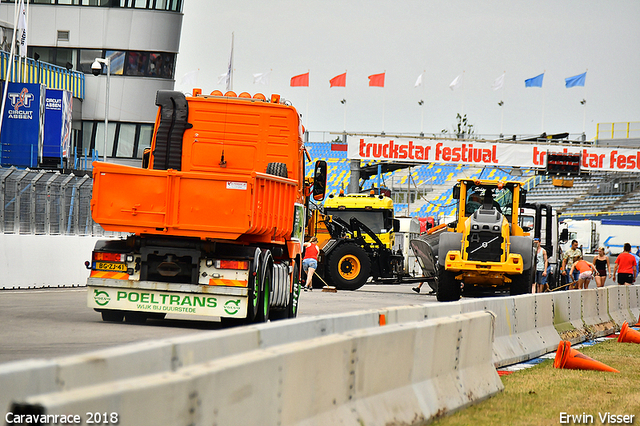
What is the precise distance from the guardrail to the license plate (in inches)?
192

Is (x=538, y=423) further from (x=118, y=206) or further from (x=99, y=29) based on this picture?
(x=99, y=29)

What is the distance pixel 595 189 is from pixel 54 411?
2774 inches

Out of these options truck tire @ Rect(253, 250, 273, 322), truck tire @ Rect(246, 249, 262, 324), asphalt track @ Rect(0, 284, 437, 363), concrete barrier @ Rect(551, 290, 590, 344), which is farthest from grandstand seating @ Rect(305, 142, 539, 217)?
truck tire @ Rect(246, 249, 262, 324)

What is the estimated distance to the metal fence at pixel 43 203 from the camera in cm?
1947

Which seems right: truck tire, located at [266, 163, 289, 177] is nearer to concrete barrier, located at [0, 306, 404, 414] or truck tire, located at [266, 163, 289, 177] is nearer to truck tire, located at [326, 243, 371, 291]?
concrete barrier, located at [0, 306, 404, 414]

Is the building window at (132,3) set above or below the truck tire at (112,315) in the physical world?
above

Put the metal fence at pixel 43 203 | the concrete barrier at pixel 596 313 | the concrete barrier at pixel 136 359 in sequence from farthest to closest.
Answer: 1. the metal fence at pixel 43 203
2. the concrete barrier at pixel 596 313
3. the concrete barrier at pixel 136 359

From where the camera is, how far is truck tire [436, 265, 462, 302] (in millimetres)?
20688

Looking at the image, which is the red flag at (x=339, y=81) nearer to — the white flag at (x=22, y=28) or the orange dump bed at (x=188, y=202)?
the white flag at (x=22, y=28)

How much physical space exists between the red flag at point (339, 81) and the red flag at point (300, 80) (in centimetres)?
185

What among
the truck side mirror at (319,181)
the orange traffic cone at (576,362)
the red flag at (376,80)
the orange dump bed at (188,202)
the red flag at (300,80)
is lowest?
the orange traffic cone at (576,362)

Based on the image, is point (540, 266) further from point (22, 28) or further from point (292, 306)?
point (22, 28)

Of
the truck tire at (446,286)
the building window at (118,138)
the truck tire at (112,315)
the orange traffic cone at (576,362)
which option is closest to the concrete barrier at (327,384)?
the orange traffic cone at (576,362)

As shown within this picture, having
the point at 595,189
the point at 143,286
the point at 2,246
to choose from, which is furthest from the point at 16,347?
the point at 595,189
